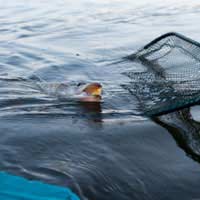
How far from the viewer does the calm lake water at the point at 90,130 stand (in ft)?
13.8

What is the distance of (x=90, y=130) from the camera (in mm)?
5465

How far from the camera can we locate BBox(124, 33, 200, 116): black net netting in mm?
5688

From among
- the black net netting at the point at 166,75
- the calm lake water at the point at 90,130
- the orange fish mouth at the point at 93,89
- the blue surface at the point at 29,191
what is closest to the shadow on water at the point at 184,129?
the calm lake water at the point at 90,130

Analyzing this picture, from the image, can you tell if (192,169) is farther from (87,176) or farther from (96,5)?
(96,5)

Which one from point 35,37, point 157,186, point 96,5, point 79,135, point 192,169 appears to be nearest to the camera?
point 157,186

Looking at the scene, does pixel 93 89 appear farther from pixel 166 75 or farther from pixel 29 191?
pixel 29 191

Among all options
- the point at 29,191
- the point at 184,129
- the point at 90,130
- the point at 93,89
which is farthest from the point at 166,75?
the point at 29,191

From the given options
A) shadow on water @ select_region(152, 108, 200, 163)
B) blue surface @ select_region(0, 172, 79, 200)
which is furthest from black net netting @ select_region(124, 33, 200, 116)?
blue surface @ select_region(0, 172, 79, 200)

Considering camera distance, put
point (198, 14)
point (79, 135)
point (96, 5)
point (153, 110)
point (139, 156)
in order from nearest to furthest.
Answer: point (139, 156)
point (79, 135)
point (153, 110)
point (198, 14)
point (96, 5)

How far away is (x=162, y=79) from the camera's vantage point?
279 inches

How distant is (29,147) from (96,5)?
42.4 feet

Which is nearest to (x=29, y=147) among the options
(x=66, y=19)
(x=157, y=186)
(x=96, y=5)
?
(x=157, y=186)

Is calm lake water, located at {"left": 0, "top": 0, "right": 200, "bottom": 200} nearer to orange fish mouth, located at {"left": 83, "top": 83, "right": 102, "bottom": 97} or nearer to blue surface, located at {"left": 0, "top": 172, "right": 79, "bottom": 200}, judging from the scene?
orange fish mouth, located at {"left": 83, "top": 83, "right": 102, "bottom": 97}

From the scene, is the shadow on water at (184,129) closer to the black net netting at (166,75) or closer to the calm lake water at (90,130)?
the calm lake water at (90,130)
